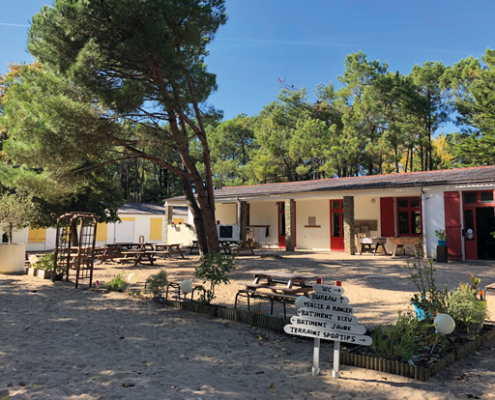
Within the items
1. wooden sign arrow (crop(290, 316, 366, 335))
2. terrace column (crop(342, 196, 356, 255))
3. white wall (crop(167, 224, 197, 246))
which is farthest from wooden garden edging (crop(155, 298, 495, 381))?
white wall (crop(167, 224, 197, 246))

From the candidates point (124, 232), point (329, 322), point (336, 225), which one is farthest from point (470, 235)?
point (124, 232)

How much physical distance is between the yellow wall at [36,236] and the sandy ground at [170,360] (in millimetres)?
17416

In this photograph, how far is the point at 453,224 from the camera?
14.2m

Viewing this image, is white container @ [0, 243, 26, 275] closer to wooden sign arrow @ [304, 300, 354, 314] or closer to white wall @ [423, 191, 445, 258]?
wooden sign arrow @ [304, 300, 354, 314]

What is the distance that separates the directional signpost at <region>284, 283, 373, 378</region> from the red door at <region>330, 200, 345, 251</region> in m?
15.8

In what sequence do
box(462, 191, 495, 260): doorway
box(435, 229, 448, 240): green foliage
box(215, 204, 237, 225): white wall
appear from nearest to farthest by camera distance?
box(435, 229, 448, 240): green foliage → box(462, 191, 495, 260): doorway → box(215, 204, 237, 225): white wall

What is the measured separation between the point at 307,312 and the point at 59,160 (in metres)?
9.05

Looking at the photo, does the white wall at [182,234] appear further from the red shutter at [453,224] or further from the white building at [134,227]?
the red shutter at [453,224]

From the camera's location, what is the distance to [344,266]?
12789 mm

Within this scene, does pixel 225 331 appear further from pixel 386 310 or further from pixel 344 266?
pixel 344 266

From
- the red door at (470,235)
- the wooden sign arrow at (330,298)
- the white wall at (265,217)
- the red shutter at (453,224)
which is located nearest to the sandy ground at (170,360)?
the wooden sign arrow at (330,298)

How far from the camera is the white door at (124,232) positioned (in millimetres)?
26703

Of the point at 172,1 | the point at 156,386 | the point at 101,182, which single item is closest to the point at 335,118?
the point at 101,182

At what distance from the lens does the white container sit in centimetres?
1165
